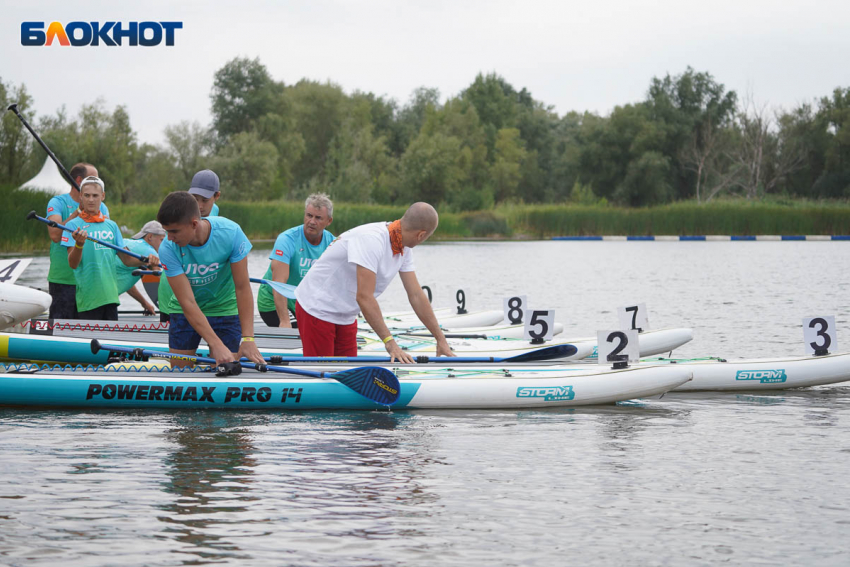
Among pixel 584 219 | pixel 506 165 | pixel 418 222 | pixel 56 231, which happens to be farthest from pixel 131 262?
pixel 506 165

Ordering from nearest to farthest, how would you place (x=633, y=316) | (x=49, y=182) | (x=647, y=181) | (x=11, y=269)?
(x=633, y=316)
(x=11, y=269)
(x=49, y=182)
(x=647, y=181)

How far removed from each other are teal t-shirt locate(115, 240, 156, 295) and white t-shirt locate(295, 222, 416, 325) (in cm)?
347

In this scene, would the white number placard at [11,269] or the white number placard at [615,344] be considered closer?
the white number placard at [615,344]

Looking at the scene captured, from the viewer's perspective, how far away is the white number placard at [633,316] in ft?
31.9

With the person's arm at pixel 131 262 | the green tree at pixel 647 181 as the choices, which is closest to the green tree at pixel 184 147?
the green tree at pixel 647 181

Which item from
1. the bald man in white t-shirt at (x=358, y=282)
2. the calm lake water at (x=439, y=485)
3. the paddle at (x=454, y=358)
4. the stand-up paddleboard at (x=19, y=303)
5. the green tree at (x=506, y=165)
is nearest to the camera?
Result: the calm lake water at (x=439, y=485)

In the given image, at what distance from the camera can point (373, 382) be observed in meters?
8.11

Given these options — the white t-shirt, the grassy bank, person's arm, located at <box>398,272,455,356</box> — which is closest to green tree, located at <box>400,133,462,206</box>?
the grassy bank

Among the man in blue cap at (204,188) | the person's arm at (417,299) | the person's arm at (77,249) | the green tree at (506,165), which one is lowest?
the person's arm at (417,299)

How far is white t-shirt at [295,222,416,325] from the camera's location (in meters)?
7.44

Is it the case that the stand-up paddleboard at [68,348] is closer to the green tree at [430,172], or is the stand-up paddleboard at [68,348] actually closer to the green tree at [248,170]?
the green tree at [248,170]

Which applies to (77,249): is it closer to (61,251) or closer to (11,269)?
(61,251)

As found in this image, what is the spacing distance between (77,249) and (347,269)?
314 centimetres

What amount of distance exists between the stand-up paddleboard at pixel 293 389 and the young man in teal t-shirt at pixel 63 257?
5.36 feet
